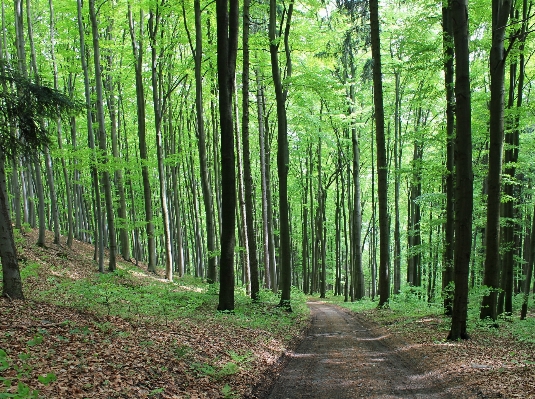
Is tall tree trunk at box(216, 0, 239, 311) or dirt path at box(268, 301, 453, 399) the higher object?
tall tree trunk at box(216, 0, 239, 311)

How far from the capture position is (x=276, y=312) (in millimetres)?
12906

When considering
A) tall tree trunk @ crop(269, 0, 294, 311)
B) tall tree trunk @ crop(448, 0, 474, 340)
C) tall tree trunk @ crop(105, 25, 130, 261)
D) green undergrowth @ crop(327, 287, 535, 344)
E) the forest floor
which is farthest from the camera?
tall tree trunk @ crop(105, 25, 130, 261)

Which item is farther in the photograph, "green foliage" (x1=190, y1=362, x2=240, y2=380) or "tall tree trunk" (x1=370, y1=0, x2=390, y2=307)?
"tall tree trunk" (x1=370, y1=0, x2=390, y2=307)


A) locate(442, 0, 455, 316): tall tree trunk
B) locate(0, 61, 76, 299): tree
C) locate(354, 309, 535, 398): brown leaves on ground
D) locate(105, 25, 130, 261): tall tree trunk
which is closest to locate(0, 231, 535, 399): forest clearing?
locate(354, 309, 535, 398): brown leaves on ground

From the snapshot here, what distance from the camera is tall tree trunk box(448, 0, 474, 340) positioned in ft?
28.3

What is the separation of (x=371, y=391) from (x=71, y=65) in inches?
806

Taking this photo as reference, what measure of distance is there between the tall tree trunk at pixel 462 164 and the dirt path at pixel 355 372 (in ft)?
5.21

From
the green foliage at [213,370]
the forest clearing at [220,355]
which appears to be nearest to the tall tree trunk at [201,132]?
the forest clearing at [220,355]

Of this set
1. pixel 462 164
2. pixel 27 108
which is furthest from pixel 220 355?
pixel 462 164

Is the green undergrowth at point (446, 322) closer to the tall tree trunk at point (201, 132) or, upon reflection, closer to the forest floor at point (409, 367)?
the forest floor at point (409, 367)

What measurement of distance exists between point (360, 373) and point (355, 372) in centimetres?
11

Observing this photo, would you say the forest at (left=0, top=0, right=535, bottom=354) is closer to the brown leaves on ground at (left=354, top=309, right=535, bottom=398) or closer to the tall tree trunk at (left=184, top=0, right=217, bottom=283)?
the tall tree trunk at (left=184, top=0, right=217, bottom=283)

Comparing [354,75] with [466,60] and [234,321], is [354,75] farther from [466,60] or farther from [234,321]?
[234,321]

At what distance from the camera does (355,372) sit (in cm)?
705
